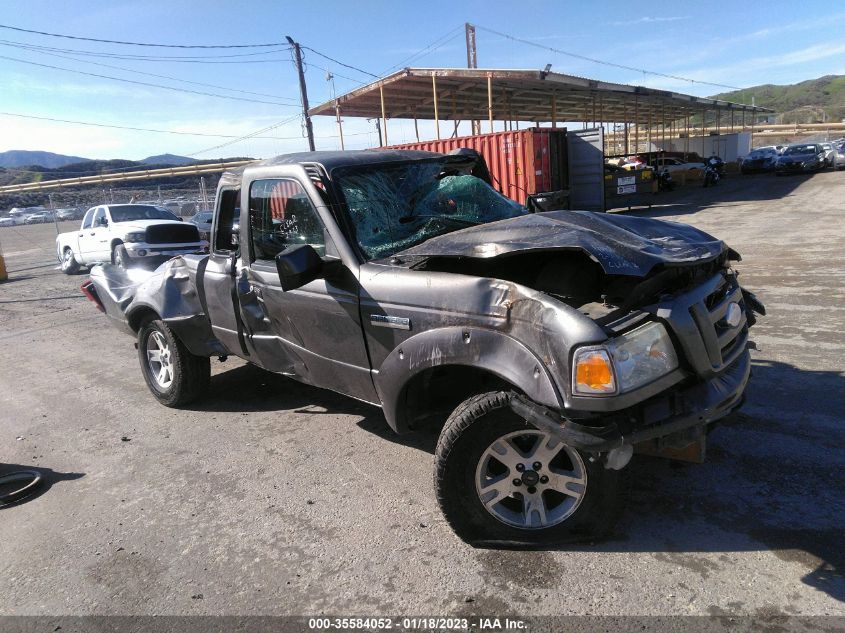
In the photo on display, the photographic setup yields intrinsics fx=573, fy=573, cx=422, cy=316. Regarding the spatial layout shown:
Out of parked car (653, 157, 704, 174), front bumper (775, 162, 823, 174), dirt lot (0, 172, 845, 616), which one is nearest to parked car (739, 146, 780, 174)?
front bumper (775, 162, 823, 174)

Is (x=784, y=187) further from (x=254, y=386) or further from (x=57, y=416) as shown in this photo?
(x=57, y=416)

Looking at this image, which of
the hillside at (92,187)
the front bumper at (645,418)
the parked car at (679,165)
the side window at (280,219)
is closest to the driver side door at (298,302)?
the side window at (280,219)

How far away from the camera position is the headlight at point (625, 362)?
7.59 ft

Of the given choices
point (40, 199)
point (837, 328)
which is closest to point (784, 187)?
point (837, 328)

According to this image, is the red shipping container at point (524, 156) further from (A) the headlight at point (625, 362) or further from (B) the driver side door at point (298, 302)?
(A) the headlight at point (625, 362)

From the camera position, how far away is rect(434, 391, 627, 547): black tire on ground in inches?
105

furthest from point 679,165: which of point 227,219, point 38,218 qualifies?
point 38,218

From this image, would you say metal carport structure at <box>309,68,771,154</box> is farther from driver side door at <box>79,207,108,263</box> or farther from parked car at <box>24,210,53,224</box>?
parked car at <box>24,210,53,224</box>

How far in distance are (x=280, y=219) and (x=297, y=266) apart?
102 cm

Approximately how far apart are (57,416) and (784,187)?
87.0 feet

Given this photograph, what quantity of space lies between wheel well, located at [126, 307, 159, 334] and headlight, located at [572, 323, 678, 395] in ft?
13.2

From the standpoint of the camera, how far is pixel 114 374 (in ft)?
20.8

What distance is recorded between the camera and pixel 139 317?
17.3 feet

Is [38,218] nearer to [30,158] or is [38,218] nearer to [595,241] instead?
[595,241]
